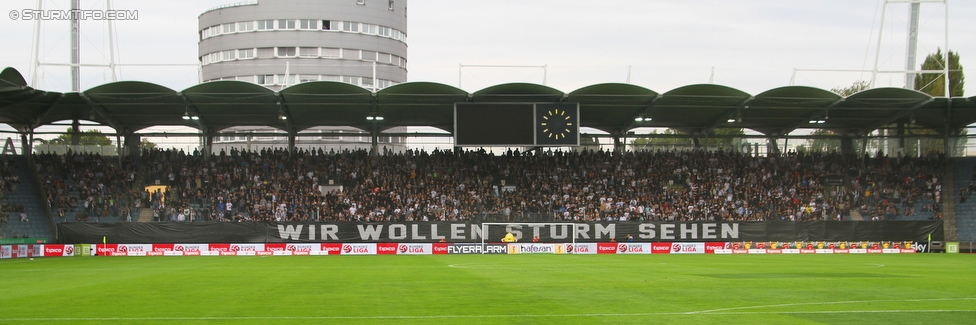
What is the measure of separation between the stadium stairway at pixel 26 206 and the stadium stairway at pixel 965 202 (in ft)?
174

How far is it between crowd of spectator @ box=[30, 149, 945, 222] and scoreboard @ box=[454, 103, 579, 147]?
4.37 metres

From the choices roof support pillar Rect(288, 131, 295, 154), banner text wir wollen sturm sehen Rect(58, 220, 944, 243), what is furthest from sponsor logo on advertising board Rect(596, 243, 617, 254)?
roof support pillar Rect(288, 131, 295, 154)

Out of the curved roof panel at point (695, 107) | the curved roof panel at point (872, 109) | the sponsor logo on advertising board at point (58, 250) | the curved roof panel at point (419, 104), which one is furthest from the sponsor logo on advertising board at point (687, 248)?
the sponsor logo on advertising board at point (58, 250)

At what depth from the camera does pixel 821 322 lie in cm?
1475

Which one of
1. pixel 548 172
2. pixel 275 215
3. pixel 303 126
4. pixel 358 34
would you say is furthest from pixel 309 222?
pixel 358 34

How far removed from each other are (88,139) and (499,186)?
26061mm

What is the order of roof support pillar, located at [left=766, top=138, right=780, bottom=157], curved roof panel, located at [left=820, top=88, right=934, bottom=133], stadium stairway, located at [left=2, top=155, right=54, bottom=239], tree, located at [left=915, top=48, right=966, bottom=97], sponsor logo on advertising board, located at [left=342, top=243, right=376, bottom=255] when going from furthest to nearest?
tree, located at [left=915, top=48, right=966, bottom=97] < roof support pillar, located at [left=766, top=138, right=780, bottom=157] < curved roof panel, located at [left=820, top=88, right=934, bottom=133] < sponsor logo on advertising board, located at [left=342, top=243, right=376, bottom=255] < stadium stairway, located at [left=2, top=155, right=54, bottom=239]

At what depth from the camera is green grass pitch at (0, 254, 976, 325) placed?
1550cm

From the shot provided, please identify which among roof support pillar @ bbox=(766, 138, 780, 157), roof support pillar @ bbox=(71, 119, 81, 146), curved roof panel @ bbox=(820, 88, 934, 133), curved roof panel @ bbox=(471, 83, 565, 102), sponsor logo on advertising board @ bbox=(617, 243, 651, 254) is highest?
curved roof panel @ bbox=(471, 83, 565, 102)

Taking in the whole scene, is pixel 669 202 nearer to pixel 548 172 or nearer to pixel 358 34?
pixel 548 172

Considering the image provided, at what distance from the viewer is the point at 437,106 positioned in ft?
173

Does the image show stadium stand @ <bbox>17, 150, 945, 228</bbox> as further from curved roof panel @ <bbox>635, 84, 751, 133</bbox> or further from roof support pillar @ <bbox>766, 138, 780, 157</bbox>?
curved roof panel @ <bbox>635, 84, 751, 133</bbox>

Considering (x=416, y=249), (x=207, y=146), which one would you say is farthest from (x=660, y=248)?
(x=207, y=146)

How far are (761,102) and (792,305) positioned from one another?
122 feet
